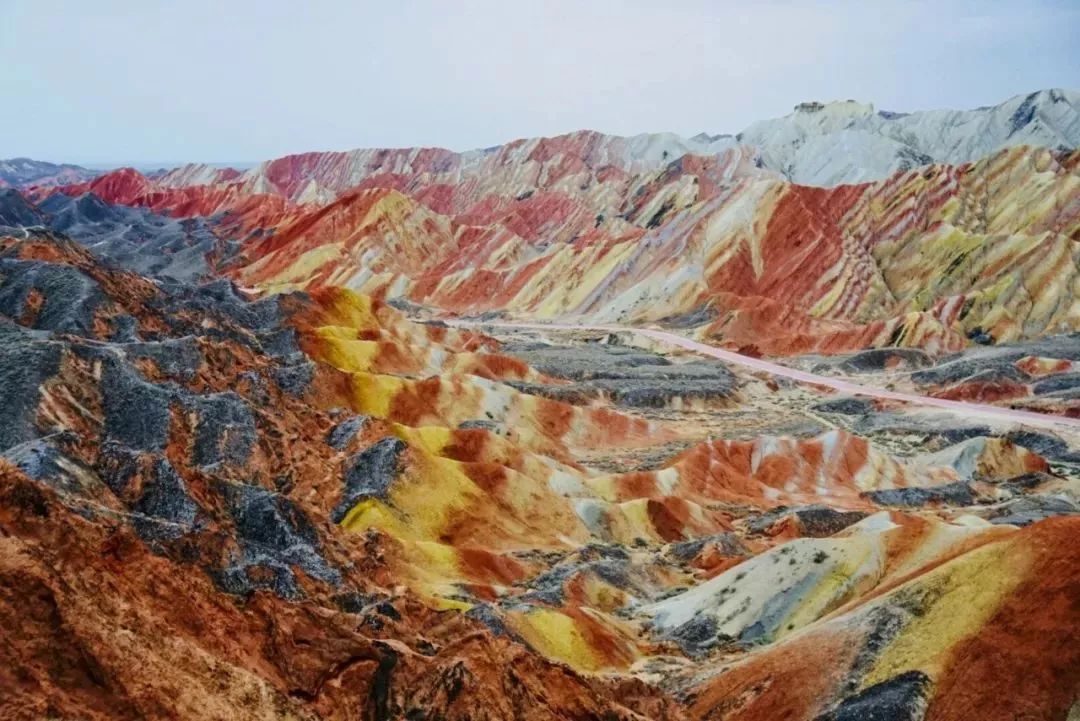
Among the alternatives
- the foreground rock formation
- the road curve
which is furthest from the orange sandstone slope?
the road curve

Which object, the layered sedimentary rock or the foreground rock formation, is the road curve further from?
the layered sedimentary rock

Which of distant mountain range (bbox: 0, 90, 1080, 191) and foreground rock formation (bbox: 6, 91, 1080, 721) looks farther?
distant mountain range (bbox: 0, 90, 1080, 191)

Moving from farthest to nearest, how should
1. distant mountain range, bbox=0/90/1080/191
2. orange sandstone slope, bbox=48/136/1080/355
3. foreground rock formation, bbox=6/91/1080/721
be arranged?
distant mountain range, bbox=0/90/1080/191 → orange sandstone slope, bbox=48/136/1080/355 → foreground rock formation, bbox=6/91/1080/721

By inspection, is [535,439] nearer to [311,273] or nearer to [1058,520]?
[1058,520]

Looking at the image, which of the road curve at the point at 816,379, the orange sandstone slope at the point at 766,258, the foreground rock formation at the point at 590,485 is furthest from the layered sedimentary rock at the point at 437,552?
the orange sandstone slope at the point at 766,258

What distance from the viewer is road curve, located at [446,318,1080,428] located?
200ft

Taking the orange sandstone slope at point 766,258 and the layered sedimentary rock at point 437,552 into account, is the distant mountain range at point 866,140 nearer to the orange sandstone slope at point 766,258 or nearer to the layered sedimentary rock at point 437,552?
the orange sandstone slope at point 766,258

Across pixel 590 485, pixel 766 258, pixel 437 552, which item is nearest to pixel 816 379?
pixel 766 258

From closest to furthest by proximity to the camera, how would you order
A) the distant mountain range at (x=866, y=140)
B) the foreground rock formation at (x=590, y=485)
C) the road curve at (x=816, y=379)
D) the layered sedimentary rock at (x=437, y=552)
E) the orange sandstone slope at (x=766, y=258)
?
the layered sedimentary rock at (x=437, y=552)
the foreground rock formation at (x=590, y=485)
the road curve at (x=816, y=379)
the orange sandstone slope at (x=766, y=258)
the distant mountain range at (x=866, y=140)

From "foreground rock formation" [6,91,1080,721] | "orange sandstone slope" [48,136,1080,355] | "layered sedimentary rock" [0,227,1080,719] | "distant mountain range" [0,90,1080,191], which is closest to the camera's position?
"layered sedimentary rock" [0,227,1080,719]

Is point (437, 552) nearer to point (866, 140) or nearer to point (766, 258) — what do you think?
point (766, 258)

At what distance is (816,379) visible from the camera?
77188mm

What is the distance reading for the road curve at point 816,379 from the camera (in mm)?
60938

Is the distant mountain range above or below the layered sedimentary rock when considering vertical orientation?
above
